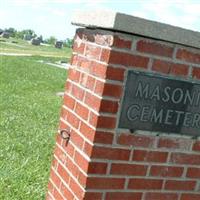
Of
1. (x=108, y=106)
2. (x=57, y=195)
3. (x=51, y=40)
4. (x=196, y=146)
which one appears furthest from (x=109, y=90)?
(x=51, y=40)

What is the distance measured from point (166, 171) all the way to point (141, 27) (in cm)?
107

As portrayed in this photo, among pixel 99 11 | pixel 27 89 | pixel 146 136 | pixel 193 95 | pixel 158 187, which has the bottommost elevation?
pixel 27 89

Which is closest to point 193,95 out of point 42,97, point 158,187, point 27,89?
point 158,187

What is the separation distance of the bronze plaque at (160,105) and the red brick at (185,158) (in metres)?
0.17

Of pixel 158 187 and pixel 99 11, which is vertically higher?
pixel 99 11

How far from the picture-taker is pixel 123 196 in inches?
131

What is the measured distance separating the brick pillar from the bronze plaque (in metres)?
0.05

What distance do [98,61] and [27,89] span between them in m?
13.6

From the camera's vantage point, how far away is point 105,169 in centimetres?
320

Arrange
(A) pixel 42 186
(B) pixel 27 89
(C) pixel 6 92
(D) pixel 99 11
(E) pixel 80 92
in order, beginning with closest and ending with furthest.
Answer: (D) pixel 99 11
(E) pixel 80 92
(A) pixel 42 186
(C) pixel 6 92
(B) pixel 27 89

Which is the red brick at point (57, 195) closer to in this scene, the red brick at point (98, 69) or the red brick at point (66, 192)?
the red brick at point (66, 192)

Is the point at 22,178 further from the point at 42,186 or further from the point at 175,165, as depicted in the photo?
the point at 175,165

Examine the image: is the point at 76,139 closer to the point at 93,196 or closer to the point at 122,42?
the point at 93,196

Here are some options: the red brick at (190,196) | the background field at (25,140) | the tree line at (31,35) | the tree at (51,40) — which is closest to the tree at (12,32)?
the tree line at (31,35)
